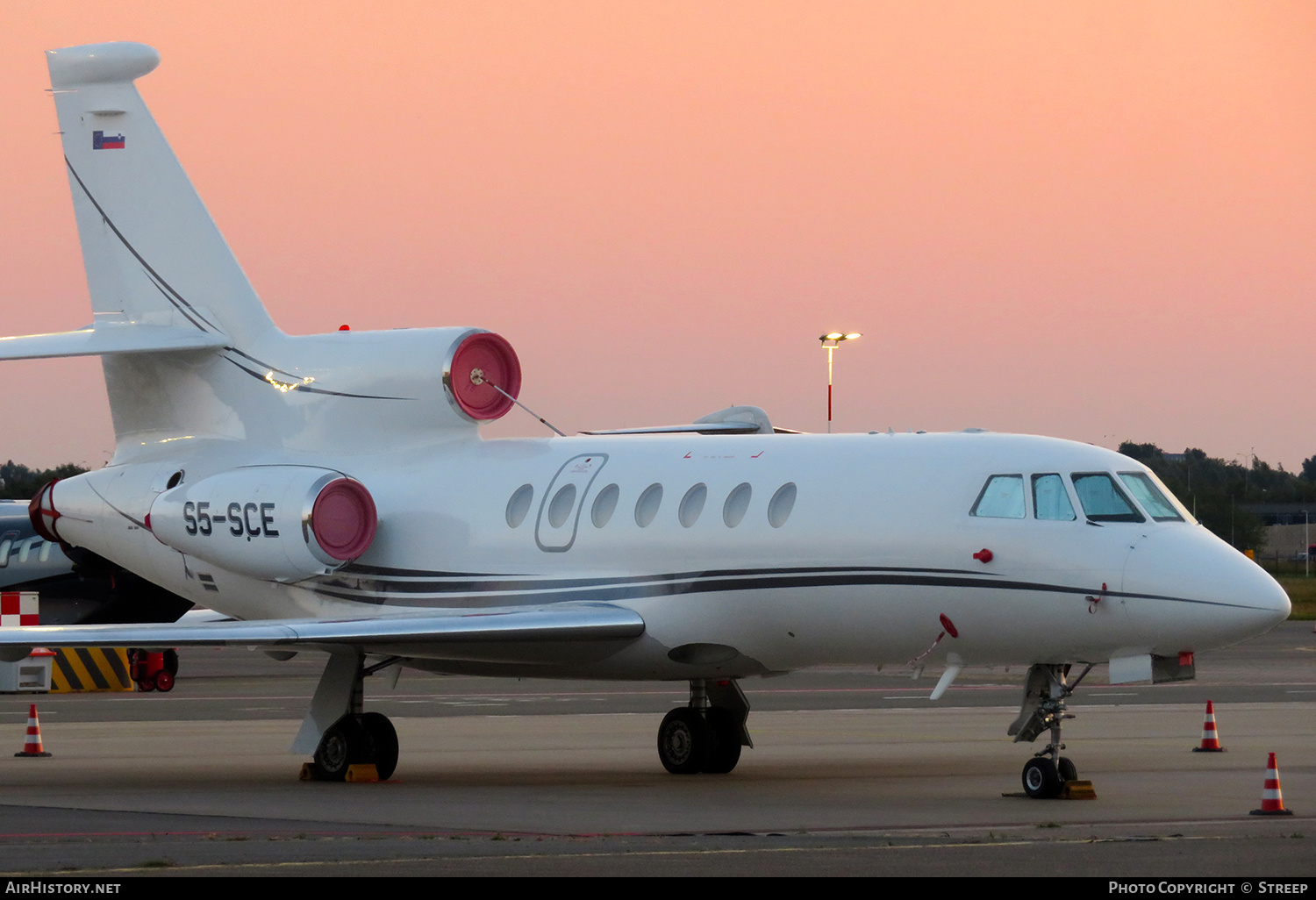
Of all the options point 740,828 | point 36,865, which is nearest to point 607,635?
point 740,828

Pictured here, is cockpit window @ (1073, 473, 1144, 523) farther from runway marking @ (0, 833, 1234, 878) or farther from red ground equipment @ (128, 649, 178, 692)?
red ground equipment @ (128, 649, 178, 692)

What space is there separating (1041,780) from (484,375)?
8.32 m

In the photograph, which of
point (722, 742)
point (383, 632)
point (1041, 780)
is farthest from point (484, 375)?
point (1041, 780)

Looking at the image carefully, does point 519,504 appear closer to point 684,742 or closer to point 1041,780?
point 684,742

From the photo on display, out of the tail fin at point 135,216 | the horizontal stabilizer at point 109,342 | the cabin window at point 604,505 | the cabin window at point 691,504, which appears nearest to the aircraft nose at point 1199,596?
the cabin window at point 691,504

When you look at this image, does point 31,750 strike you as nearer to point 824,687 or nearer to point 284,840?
point 284,840

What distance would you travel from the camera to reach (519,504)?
65.6 ft

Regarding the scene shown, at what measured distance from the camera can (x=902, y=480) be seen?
57.2ft

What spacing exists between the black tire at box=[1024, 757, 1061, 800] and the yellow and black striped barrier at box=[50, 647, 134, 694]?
22.3 metres

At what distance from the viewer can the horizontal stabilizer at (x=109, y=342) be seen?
2048 centimetres

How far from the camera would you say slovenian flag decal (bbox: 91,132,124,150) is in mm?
22375

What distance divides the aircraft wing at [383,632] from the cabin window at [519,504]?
159cm

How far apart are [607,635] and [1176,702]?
15082mm

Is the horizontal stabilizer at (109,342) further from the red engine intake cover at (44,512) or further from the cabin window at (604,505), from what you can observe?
the cabin window at (604,505)
